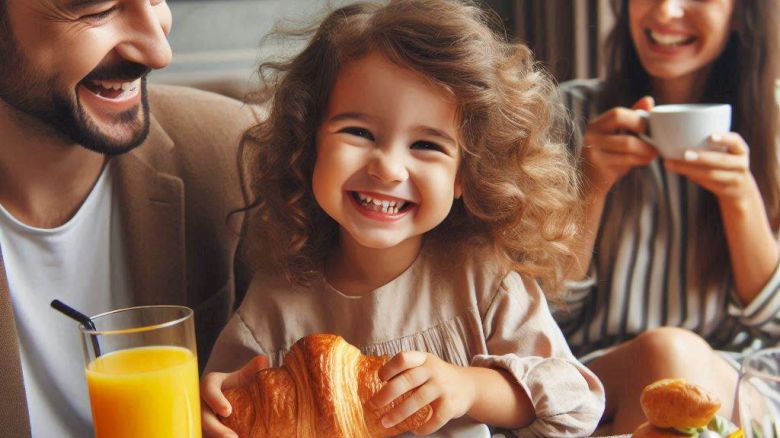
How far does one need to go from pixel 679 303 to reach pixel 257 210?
87 cm

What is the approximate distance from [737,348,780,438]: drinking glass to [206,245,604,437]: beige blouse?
42 cm

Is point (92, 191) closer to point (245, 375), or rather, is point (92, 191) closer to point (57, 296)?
point (57, 296)

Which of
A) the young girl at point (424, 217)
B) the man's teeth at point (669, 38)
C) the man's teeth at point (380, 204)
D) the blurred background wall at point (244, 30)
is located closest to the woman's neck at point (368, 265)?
the young girl at point (424, 217)

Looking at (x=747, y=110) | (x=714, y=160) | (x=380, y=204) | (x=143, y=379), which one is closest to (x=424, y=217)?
(x=380, y=204)

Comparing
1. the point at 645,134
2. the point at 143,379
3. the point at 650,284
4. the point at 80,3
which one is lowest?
the point at 650,284

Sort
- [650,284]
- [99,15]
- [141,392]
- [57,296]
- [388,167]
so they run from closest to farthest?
[141,392] → [388,167] → [99,15] → [57,296] → [650,284]

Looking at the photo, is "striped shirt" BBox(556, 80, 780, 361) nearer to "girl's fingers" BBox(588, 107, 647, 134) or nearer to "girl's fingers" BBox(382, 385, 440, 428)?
"girl's fingers" BBox(588, 107, 647, 134)

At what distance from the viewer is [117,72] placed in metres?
1.16

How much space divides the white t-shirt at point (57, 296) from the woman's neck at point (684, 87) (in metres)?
1.15

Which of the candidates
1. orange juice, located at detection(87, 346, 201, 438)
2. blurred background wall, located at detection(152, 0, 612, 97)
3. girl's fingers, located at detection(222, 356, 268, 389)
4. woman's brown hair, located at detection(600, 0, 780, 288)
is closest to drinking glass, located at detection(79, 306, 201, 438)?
orange juice, located at detection(87, 346, 201, 438)

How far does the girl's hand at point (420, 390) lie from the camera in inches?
34.8

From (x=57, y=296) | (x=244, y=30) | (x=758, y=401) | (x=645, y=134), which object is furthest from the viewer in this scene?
(x=244, y=30)

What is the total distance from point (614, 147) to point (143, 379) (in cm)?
96

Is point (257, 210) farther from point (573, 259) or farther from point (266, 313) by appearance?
point (573, 259)
